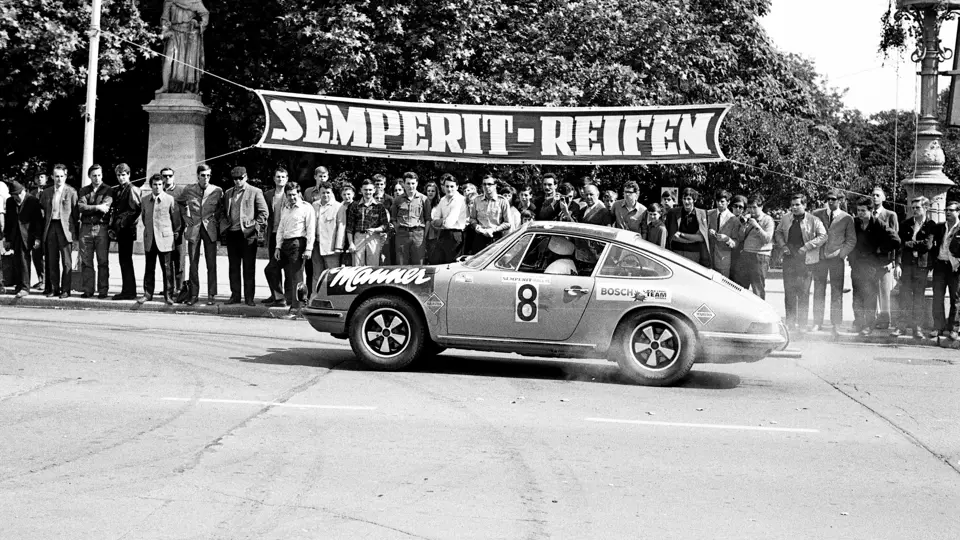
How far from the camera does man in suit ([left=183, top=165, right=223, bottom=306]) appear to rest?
1742 centimetres

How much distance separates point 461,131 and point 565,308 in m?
8.02

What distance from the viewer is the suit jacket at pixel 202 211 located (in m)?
17.4

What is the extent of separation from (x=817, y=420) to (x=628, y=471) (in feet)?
9.15

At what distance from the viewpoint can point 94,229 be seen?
17.9m

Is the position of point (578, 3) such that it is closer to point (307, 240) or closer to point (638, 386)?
point (307, 240)

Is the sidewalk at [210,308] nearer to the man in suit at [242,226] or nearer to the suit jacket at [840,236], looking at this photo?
the man in suit at [242,226]

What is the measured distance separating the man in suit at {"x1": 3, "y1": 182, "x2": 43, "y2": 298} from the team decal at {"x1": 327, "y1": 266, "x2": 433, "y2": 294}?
8220mm

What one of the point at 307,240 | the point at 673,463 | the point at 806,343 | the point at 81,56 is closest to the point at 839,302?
the point at 806,343

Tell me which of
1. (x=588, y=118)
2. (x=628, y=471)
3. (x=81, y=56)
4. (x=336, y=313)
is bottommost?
(x=628, y=471)

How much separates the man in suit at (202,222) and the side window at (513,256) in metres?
7.18

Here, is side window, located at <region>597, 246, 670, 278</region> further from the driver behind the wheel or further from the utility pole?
the utility pole

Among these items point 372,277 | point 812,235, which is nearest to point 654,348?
point 372,277

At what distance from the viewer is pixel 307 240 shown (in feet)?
54.4

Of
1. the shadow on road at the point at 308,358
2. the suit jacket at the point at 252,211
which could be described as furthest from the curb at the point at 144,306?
the shadow on road at the point at 308,358
